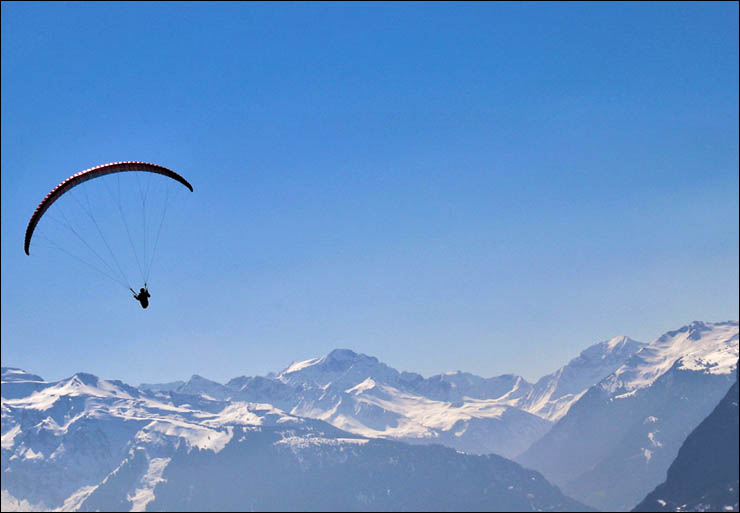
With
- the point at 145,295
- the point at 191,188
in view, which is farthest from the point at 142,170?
the point at 145,295

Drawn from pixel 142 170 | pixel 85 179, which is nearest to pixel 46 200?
pixel 85 179

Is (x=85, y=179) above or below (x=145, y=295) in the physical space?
above

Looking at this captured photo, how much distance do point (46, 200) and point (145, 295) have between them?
14330 millimetres

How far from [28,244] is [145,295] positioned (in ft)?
41.6

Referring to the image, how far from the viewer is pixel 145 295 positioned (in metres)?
87.9

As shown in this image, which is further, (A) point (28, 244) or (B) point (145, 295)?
(B) point (145, 295)

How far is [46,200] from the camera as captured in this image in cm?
8000

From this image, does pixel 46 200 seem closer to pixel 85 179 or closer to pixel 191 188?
pixel 85 179

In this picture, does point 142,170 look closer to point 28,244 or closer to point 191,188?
point 191,188

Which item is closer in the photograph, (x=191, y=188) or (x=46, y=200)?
(x=46, y=200)

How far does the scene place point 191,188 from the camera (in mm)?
85375

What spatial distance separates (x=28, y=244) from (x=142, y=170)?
13272 millimetres

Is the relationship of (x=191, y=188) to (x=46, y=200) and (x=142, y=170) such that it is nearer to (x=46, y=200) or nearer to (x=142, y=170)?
(x=142, y=170)

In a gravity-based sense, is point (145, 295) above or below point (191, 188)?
below
